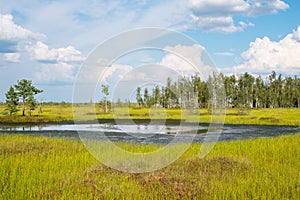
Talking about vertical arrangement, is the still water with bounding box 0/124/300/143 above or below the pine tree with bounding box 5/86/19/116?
below

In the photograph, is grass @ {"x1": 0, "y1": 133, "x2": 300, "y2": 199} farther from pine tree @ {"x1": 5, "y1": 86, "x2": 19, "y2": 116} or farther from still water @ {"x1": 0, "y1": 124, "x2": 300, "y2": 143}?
pine tree @ {"x1": 5, "y1": 86, "x2": 19, "y2": 116}

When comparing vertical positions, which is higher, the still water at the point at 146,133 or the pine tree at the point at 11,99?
the pine tree at the point at 11,99

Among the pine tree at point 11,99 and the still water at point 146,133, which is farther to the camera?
the pine tree at point 11,99

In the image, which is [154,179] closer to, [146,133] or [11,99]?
[146,133]

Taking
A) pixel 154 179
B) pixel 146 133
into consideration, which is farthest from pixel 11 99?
pixel 154 179

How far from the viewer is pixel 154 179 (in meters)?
7.82

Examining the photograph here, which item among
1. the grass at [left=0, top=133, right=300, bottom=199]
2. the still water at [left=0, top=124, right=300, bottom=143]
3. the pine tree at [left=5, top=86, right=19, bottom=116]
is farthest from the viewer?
the pine tree at [left=5, top=86, right=19, bottom=116]

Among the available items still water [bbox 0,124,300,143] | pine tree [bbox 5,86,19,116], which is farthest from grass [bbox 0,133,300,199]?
pine tree [bbox 5,86,19,116]

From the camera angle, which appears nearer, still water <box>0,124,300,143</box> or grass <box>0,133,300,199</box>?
grass <box>0,133,300,199</box>

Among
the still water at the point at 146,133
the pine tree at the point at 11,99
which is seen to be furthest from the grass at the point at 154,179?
the pine tree at the point at 11,99

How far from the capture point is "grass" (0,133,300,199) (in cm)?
662

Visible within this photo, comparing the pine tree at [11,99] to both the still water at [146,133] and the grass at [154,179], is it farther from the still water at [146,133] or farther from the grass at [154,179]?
the grass at [154,179]

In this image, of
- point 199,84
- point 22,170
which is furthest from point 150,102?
point 22,170

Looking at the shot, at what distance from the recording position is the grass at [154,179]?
662 centimetres
